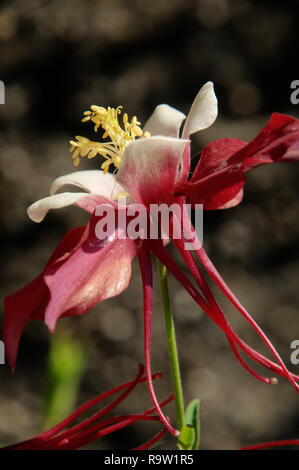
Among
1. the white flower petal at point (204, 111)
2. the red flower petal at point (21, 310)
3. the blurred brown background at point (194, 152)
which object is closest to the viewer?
the red flower petal at point (21, 310)

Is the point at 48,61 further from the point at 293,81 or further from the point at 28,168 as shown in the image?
the point at 293,81

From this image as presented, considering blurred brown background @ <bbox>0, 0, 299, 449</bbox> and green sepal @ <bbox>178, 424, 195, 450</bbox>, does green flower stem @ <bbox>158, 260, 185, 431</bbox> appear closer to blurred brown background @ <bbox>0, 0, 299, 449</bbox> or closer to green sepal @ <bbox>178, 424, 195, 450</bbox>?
green sepal @ <bbox>178, 424, 195, 450</bbox>

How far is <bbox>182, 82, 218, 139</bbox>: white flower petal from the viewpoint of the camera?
0.70 meters

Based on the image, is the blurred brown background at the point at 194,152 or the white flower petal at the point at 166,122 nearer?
the white flower petal at the point at 166,122

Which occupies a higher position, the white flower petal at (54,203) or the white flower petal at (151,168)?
the white flower petal at (151,168)

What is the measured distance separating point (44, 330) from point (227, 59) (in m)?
1.00

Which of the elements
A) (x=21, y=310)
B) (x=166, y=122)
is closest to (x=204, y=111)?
(x=166, y=122)

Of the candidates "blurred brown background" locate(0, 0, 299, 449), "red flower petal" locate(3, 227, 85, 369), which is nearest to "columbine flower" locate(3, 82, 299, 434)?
"red flower petal" locate(3, 227, 85, 369)

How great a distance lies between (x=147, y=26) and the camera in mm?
1920

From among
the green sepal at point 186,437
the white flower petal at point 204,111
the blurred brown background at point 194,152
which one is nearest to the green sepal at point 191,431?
the green sepal at point 186,437

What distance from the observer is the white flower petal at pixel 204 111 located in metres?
0.70

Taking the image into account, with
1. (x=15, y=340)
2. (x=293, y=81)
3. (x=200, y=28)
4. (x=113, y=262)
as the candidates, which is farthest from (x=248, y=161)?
(x=200, y=28)

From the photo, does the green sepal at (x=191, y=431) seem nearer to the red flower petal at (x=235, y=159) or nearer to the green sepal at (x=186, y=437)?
the green sepal at (x=186, y=437)

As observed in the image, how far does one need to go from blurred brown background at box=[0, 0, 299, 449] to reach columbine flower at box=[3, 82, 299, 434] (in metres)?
1.19
